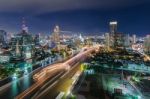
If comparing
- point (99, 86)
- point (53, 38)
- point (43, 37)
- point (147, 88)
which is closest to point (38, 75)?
point (99, 86)

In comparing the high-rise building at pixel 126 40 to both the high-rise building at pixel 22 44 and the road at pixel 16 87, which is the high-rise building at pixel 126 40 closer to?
the high-rise building at pixel 22 44

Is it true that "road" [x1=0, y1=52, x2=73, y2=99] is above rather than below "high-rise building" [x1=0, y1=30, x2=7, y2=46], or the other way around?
below

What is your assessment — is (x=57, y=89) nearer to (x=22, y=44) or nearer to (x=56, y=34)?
(x=22, y=44)

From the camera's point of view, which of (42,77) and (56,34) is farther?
(56,34)

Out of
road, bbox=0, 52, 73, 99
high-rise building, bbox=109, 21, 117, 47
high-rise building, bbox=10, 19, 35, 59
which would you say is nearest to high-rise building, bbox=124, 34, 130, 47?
high-rise building, bbox=109, 21, 117, 47

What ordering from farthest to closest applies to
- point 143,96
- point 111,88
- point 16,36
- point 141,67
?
1. point 16,36
2. point 141,67
3. point 111,88
4. point 143,96

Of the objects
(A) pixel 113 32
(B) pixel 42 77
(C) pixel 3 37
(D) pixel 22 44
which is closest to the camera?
(B) pixel 42 77

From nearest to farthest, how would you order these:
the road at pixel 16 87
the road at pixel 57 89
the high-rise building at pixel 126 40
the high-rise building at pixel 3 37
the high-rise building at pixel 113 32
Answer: the road at pixel 57 89 → the road at pixel 16 87 → the high-rise building at pixel 3 37 → the high-rise building at pixel 113 32 → the high-rise building at pixel 126 40

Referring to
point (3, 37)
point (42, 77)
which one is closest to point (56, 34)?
point (3, 37)

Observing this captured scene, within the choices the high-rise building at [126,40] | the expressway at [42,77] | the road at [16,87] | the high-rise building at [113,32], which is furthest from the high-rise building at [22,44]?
the high-rise building at [126,40]

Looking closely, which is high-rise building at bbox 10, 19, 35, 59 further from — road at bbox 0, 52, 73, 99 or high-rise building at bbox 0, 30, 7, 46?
road at bbox 0, 52, 73, 99

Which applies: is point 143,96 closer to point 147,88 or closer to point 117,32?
point 147,88
